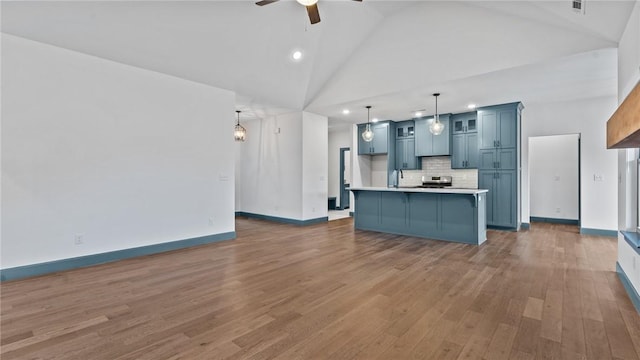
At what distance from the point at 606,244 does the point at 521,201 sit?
1661mm

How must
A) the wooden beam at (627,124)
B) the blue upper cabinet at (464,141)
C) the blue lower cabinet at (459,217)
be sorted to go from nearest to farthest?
1. the wooden beam at (627,124)
2. the blue lower cabinet at (459,217)
3. the blue upper cabinet at (464,141)

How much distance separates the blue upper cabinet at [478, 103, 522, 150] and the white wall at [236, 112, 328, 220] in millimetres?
3724

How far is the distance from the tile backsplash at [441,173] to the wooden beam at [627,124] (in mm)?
4718

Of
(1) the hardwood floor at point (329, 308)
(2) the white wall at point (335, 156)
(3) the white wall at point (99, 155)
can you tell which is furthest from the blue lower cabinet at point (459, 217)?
(2) the white wall at point (335, 156)

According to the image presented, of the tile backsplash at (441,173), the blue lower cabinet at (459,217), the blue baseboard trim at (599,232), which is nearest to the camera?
the blue lower cabinet at (459,217)

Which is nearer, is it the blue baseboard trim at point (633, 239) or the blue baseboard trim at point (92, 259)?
the blue baseboard trim at point (633, 239)

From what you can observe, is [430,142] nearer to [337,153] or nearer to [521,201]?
[521,201]

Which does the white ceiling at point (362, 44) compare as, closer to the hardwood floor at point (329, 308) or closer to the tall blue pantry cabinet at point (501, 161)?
Answer: the tall blue pantry cabinet at point (501, 161)

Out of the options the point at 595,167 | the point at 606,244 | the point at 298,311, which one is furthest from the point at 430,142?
the point at 298,311

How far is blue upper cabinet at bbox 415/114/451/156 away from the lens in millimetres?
7352

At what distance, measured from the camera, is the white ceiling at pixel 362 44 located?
348cm

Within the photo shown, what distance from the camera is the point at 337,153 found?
10.5 m

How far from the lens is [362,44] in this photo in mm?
5512

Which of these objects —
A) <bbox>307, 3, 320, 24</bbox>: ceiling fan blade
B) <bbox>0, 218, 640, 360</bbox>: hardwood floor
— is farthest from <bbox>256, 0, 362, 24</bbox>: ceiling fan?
<bbox>0, 218, 640, 360</bbox>: hardwood floor
